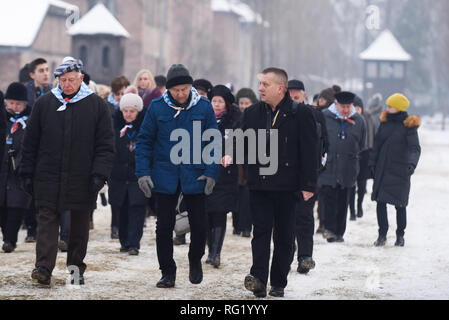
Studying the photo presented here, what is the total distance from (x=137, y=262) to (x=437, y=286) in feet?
9.98

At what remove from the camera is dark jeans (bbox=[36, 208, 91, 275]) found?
780cm

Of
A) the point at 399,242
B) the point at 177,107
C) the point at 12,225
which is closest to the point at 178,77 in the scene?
the point at 177,107

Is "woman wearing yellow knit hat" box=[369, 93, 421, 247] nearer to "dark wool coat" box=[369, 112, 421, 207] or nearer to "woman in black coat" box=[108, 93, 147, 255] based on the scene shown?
"dark wool coat" box=[369, 112, 421, 207]

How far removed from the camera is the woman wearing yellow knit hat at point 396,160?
437 inches

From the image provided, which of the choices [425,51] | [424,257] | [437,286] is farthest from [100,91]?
[425,51]

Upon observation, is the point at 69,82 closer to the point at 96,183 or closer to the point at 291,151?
the point at 96,183

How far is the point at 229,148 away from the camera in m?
9.10

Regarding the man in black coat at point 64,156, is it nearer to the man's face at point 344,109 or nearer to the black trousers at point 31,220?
the black trousers at point 31,220

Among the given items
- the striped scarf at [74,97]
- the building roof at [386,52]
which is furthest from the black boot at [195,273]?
the building roof at [386,52]

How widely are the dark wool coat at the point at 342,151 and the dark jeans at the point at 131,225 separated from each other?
2.47 meters

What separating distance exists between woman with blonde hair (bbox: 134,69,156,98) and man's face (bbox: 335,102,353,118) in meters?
2.89

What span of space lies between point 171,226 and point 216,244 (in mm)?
1660

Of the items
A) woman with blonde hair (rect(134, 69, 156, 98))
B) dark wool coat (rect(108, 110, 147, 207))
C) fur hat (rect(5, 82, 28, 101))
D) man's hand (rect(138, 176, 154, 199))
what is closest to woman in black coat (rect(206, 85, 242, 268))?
dark wool coat (rect(108, 110, 147, 207))
